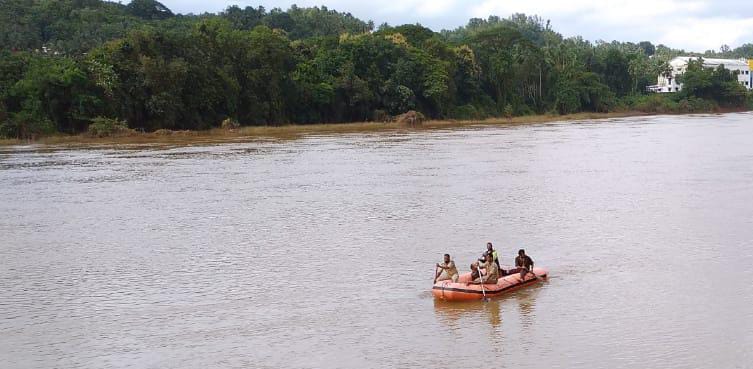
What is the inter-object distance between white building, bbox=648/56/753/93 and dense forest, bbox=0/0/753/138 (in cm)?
1403

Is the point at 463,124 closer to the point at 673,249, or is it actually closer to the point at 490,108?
the point at 490,108

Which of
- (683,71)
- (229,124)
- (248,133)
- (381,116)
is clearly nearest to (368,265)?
(248,133)

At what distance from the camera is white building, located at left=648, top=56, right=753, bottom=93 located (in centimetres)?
14150

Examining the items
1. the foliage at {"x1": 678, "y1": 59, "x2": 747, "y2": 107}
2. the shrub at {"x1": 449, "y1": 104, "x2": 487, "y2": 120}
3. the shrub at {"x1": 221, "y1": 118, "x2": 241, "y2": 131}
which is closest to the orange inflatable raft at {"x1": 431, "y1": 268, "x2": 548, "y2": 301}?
the shrub at {"x1": 221, "y1": 118, "x2": 241, "y2": 131}

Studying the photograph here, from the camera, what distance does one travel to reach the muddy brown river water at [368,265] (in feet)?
46.1

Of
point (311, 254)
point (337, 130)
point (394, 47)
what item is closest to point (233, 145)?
point (337, 130)

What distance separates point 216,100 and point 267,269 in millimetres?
50077

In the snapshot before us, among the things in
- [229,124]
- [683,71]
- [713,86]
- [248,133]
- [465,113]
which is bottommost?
[248,133]

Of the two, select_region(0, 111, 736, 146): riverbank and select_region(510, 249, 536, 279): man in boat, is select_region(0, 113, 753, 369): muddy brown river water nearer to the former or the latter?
select_region(510, 249, 536, 279): man in boat

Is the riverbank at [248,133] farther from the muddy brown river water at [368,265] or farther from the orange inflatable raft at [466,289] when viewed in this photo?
the orange inflatable raft at [466,289]

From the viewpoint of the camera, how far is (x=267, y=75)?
72.5 metres

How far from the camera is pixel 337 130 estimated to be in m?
75.6

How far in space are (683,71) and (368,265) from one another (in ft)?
428

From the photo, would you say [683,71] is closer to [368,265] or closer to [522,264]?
[368,265]
